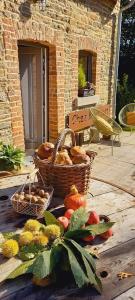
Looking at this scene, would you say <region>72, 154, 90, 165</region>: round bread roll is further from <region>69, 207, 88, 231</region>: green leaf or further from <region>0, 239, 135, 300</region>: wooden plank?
<region>0, 239, 135, 300</region>: wooden plank

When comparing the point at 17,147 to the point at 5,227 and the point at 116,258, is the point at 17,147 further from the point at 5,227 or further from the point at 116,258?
the point at 116,258

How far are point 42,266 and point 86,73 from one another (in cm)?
654

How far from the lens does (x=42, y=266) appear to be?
4.09ft

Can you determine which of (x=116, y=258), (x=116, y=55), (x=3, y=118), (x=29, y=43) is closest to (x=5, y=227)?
(x=116, y=258)

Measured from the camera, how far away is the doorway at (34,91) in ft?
18.2

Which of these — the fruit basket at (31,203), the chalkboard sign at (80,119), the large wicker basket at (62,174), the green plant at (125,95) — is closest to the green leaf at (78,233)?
the fruit basket at (31,203)

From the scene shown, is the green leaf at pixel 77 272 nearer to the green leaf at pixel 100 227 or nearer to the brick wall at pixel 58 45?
the green leaf at pixel 100 227

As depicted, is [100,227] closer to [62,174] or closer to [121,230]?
[121,230]

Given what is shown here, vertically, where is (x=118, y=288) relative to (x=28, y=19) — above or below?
below

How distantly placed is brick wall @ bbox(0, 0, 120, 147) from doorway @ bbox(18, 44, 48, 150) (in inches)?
4.9

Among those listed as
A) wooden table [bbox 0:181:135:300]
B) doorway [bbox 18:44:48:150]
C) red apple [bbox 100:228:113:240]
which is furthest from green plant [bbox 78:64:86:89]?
red apple [bbox 100:228:113:240]

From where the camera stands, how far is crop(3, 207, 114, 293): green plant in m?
1.25

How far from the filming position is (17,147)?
4812 millimetres

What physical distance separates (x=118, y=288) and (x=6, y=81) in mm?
3557
